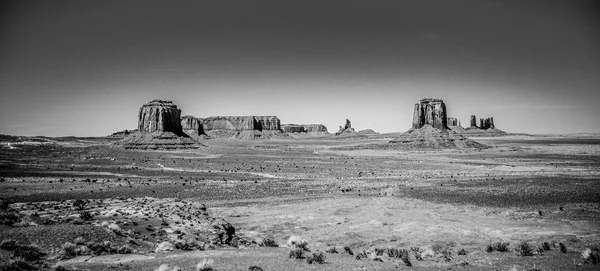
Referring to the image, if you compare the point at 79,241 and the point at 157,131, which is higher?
the point at 157,131

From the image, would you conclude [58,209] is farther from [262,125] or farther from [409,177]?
[262,125]

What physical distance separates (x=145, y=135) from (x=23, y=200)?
7434 cm

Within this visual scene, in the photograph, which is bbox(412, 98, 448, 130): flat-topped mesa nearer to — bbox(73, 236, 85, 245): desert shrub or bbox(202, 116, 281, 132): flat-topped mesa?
→ bbox(73, 236, 85, 245): desert shrub

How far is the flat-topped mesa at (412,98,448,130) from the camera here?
96375 millimetres

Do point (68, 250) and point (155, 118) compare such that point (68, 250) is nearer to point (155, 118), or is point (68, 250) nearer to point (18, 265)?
point (18, 265)

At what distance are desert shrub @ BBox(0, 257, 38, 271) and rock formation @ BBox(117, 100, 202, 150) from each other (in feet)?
270

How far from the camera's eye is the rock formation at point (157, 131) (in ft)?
291

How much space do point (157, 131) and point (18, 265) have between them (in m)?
92.7

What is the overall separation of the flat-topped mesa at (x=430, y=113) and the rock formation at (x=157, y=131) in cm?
6406

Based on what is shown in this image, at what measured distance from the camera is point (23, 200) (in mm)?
23531

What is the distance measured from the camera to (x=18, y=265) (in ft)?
29.0

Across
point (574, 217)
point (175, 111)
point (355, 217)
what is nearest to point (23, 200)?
point (355, 217)

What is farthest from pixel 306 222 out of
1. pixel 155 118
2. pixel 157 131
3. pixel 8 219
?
pixel 155 118

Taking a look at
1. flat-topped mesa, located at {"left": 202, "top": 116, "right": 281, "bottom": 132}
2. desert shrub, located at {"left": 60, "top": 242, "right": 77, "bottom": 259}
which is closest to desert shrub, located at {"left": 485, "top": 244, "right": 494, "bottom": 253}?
desert shrub, located at {"left": 60, "top": 242, "right": 77, "bottom": 259}
